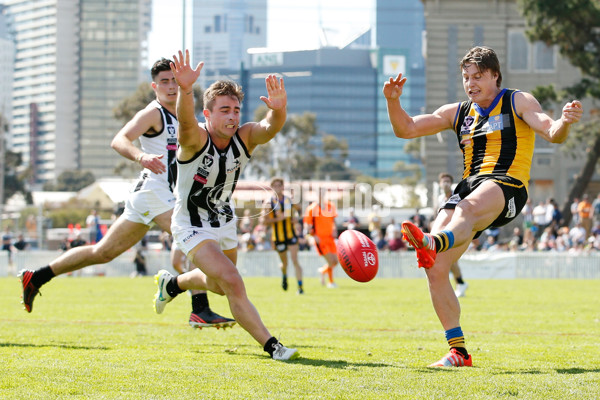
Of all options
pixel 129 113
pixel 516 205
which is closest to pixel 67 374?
pixel 516 205

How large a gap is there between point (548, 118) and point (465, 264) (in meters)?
18.4

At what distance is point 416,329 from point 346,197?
1876 inches

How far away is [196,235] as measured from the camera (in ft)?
21.8

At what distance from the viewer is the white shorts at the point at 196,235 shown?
661 cm

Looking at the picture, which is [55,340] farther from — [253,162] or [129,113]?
[253,162]

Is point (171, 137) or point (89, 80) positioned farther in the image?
point (89, 80)

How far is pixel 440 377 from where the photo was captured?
543 cm

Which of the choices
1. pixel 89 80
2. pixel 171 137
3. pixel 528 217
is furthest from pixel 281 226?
pixel 89 80

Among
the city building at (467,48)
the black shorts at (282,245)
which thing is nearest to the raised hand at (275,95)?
the black shorts at (282,245)

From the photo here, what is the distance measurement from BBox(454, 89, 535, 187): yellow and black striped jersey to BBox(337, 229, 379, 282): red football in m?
1.00

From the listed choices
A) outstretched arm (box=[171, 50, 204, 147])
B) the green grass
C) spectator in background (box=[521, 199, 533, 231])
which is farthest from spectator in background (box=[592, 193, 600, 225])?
outstretched arm (box=[171, 50, 204, 147])

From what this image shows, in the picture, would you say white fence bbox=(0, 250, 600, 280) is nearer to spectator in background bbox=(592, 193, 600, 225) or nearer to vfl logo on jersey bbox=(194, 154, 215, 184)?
spectator in background bbox=(592, 193, 600, 225)

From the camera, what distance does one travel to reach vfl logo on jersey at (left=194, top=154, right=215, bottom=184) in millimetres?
6469

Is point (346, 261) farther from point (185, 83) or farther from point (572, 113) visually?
point (572, 113)
